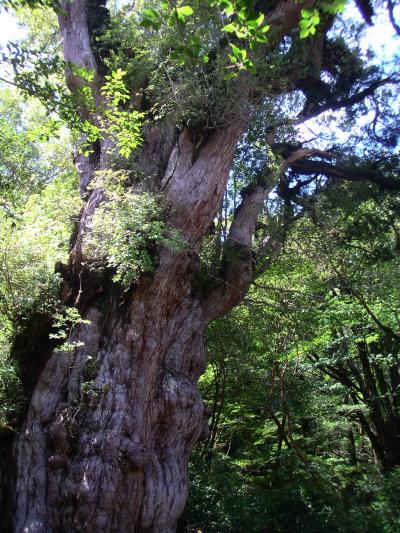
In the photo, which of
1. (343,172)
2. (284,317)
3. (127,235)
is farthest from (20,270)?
(343,172)

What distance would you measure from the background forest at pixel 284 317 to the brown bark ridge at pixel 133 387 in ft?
1.15

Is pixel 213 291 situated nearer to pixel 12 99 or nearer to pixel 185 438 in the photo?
pixel 185 438

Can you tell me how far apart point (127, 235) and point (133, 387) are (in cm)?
182

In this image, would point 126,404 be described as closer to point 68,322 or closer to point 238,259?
point 68,322

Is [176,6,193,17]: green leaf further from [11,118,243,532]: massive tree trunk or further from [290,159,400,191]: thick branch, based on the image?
[290,159,400,191]: thick branch

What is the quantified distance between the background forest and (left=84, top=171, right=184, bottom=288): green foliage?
0.25 ft

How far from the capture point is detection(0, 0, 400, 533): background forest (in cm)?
557

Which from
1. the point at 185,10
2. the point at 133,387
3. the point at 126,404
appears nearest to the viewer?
the point at 185,10

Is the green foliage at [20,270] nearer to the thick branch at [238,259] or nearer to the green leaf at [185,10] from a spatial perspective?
the thick branch at [238,259]

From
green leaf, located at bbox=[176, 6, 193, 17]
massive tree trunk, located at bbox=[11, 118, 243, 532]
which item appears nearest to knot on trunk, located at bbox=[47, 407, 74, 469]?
massive tree trunk, located at bbox=[11, 118, 243, 532]

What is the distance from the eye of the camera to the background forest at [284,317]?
5.57 m

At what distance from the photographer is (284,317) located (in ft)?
29.0


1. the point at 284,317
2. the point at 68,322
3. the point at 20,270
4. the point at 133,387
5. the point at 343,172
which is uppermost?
the point at 343,172

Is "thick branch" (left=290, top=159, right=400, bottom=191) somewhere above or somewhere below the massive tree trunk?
above
